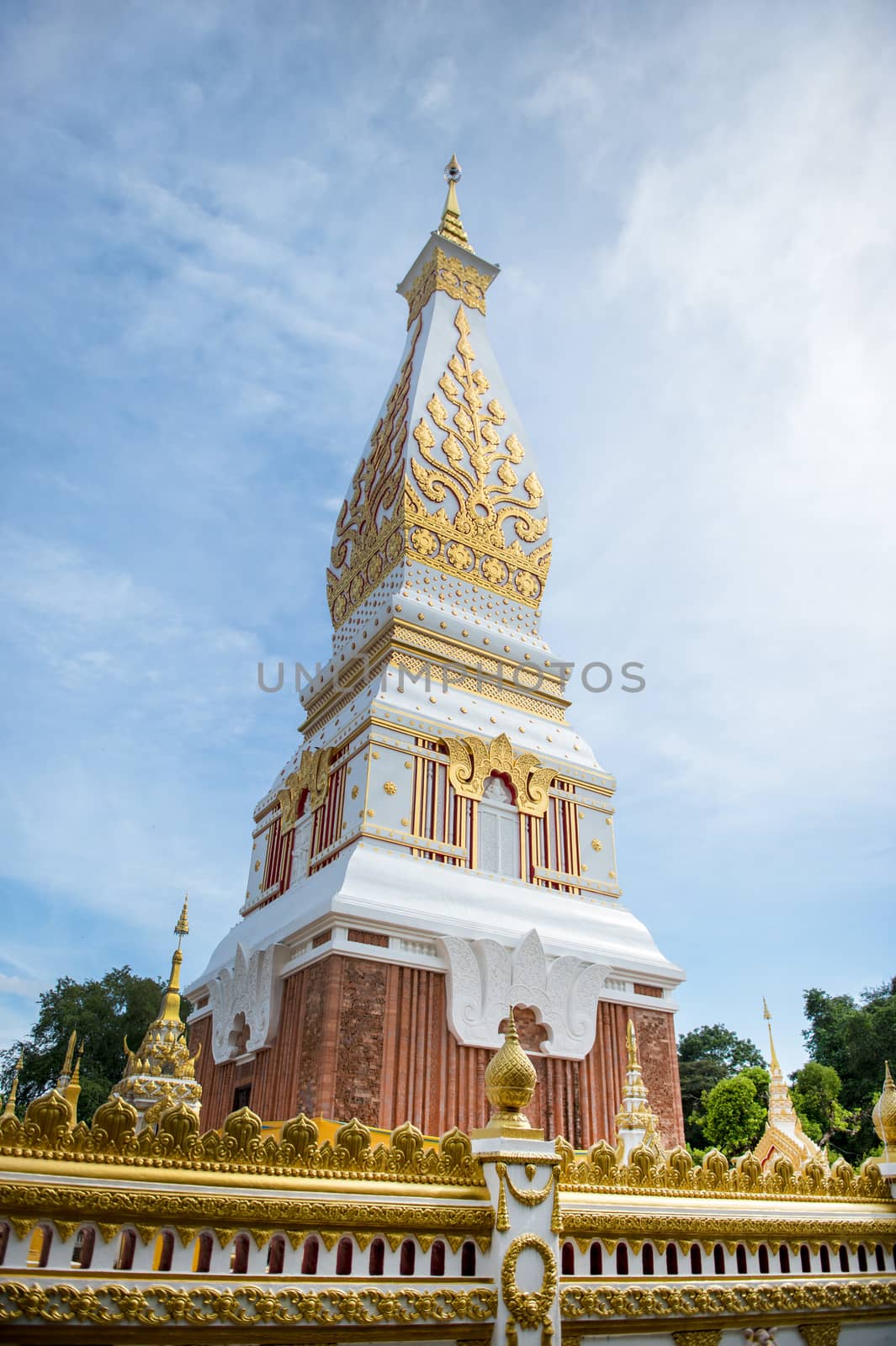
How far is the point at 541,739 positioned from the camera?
1366 centimetres

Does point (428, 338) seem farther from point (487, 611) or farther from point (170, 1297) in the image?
point (170, 1297)

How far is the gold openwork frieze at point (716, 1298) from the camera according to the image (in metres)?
5.06

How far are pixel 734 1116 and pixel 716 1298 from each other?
26.5 metres

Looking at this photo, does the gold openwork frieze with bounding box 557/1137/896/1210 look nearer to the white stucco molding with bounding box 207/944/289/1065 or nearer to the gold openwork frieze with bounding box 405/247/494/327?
the white stucco molding with bounding box 207/944/289/1065

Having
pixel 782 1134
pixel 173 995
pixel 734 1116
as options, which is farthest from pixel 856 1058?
pixel 173 995

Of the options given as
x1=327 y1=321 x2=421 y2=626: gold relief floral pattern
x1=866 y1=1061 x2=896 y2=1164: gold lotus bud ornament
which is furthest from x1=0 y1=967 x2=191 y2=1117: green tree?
x1=866 y1=1061 x2=896 y2=1164: gold lotus bud ornament

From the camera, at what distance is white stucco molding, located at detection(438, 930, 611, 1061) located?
1028cm

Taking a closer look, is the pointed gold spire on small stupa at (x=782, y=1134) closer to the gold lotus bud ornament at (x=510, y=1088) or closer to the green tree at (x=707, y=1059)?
the gold lotus bud ornament at (x=510, y=1088)

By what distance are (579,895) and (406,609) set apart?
449cm

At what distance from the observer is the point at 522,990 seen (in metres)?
10.6

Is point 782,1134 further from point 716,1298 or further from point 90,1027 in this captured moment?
point 90,1027

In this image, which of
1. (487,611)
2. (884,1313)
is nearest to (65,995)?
(487,611)

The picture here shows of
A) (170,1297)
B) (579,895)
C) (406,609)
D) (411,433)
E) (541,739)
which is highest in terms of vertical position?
(411,433)

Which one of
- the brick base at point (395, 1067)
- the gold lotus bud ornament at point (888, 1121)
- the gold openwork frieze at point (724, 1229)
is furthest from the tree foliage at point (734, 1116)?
the gold openwork frieze at point (724, 1229)
